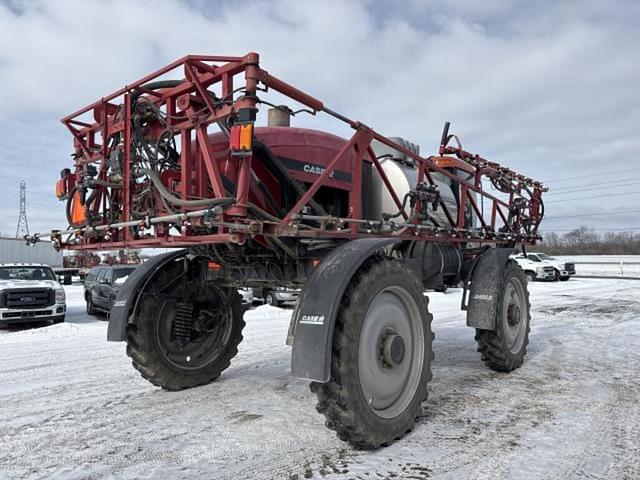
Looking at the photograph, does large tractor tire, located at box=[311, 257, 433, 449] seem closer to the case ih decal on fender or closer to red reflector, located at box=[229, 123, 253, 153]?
the case ih decal on fender

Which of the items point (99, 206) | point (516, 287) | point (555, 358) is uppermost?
point (99, 206)

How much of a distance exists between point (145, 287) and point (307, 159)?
205cm

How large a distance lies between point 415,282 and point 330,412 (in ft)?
4.44

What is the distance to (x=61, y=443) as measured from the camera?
372 centimetres

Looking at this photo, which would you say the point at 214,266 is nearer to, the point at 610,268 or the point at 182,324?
the point at 182,324

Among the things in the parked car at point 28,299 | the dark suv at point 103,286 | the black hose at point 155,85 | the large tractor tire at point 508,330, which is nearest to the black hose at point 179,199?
the black hose at point 155,85

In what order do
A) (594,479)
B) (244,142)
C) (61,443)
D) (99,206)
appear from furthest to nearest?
(99,206) < (61,443) < (244,142) < (594,479)

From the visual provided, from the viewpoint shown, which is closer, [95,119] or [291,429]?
[291,429]

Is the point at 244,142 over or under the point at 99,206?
over

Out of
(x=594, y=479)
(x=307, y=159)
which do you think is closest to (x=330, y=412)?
(x=594, y=479)

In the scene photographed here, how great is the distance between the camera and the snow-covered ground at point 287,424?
3.29m

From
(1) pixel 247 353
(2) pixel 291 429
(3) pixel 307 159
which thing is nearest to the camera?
(2) pixel 291 429

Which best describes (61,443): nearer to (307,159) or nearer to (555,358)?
(307,159)

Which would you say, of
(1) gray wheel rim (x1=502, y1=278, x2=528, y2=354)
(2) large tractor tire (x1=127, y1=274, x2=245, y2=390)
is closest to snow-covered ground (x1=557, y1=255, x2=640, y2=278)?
(1) gray wheel rim (x1=502, y1=278, x2=528, y2=354)
